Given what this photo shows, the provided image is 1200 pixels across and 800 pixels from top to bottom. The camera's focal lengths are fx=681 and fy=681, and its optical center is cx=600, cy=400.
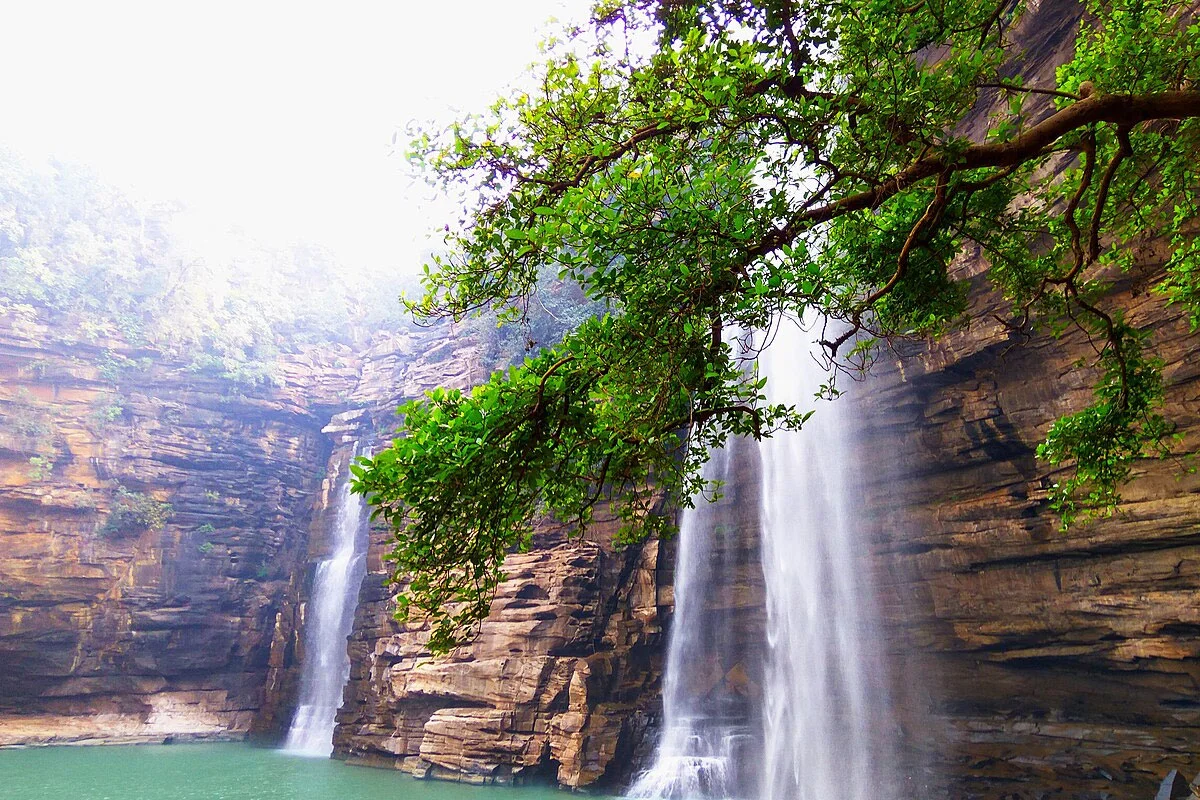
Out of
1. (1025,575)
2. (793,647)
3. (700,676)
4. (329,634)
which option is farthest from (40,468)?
(1025,575)

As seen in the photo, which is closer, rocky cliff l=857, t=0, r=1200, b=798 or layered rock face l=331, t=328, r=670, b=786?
rocky cliff l=857, t=0, r=1200, b=798

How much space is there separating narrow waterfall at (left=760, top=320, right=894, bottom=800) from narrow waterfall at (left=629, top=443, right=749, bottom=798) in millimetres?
996

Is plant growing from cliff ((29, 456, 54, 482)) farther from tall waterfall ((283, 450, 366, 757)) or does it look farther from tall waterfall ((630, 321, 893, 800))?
tall waterfall ((630, 321, 893, 800))

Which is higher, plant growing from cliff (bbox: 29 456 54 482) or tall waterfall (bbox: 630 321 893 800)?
plant growing from cliff (bbox: 29 456 54 482)

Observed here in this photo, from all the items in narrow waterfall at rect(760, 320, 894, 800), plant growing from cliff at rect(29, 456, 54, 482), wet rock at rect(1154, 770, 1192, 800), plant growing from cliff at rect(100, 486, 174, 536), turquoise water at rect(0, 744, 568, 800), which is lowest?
turquoise water at rect(0, 744, 568, 800)

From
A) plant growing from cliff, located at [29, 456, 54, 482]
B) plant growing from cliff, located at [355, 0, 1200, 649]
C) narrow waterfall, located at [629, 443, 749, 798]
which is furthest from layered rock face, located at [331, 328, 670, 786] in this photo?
plant growing from cliff, located at [29, 456, 54, 482]

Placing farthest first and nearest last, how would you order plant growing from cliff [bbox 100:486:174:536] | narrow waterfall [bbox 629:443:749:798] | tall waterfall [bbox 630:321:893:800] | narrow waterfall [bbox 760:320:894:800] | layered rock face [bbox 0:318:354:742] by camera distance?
1. plant growing from cliff [bbox 100:486:174:536]
2. layered rock face [bbox 0:318:354:742]
3. narrow waterfall [bbox 629:443:749:798]
4. tall waterfall [bbox 630:321:893:800]
5. narrow waterfall [bbox 760:320:894:800]

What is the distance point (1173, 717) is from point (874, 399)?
24.2 feet

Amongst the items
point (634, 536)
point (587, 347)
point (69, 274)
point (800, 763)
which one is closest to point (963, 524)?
point (800, 763)

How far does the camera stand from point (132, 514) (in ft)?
82.6

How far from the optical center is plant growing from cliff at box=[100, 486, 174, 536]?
24797 millimetres

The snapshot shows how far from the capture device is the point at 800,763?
14.2 metres

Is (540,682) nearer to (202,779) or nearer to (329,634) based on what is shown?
(202,779)

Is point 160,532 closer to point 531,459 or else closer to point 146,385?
point 146,385
